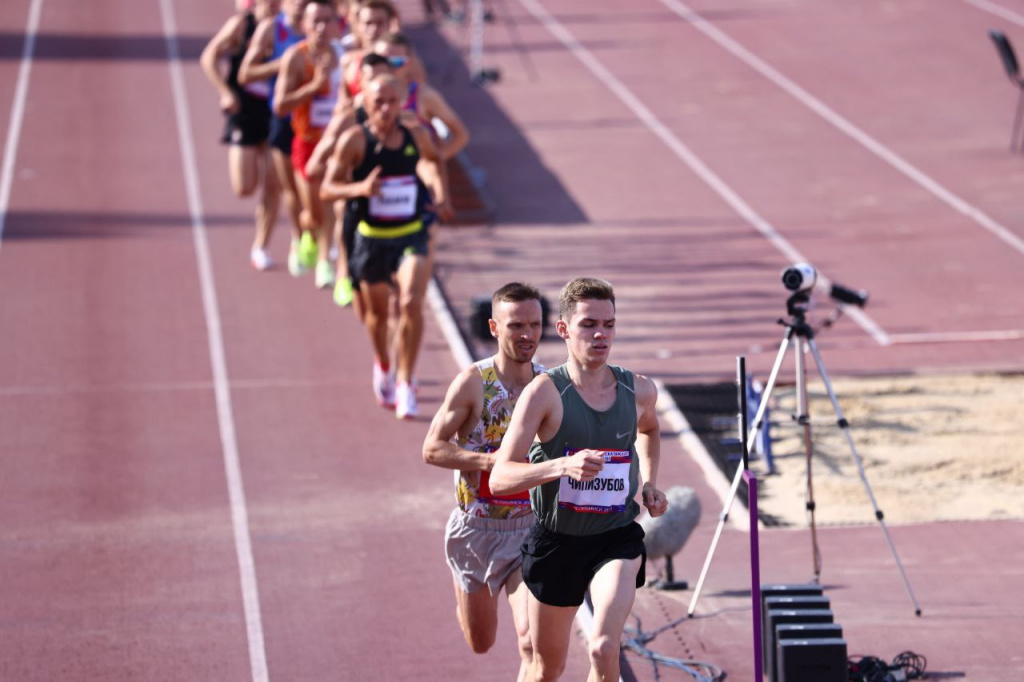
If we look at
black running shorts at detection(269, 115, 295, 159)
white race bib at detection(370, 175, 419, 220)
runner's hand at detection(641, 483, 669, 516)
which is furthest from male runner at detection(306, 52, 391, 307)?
runner's hand at detection(641, 483, 669, 516)

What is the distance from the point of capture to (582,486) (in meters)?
5.55

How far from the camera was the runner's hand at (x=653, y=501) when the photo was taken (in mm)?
5398

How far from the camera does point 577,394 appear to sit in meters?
5.50

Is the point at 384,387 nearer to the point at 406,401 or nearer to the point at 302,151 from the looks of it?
the point at 406,401

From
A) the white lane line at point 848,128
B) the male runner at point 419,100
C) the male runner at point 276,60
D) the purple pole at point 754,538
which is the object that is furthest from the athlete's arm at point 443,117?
the white lane line at point 848,128

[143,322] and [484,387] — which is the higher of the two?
[484,387]

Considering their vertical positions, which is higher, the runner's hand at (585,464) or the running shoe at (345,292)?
the runner's hand at (585,464)

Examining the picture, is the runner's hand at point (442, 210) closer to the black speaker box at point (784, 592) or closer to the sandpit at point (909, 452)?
the sandpit at point (909, 452)

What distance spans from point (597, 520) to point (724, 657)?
1917 mm

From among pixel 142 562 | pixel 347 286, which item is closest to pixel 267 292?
pixel 347 286

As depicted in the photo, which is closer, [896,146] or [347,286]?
[347,286]

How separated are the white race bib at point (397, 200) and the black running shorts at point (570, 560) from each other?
460 centimetres

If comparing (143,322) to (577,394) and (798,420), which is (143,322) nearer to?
(798,420)

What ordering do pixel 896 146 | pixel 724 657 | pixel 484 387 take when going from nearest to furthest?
pixel 484 387
pixel 724 657
pixel 896 146
